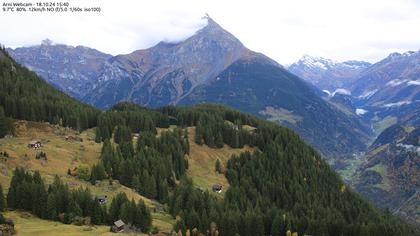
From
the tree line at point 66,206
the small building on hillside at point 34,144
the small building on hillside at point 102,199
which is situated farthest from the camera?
the small building on hillside at point 34,144

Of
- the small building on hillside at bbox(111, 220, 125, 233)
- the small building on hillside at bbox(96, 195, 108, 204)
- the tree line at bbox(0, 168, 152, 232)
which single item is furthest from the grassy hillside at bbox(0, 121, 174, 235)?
the small building on hillside at bbox(96, 195, 108, 204)

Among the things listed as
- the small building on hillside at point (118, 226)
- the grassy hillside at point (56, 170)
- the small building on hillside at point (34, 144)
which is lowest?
the small building on hillside at point (118, 226)

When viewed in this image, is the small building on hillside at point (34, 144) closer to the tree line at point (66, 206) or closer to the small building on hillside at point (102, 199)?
the small building on hillside at point (102, 199)

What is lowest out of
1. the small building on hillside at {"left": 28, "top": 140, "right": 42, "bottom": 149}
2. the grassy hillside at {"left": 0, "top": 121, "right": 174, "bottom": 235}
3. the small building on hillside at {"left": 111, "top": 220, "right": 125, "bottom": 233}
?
the small building on hillside at {"left": 111, "top": 220, "right": 125, "bottom": 233}

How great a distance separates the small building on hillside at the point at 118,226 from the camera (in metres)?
119

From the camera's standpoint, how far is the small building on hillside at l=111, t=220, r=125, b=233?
11875cm

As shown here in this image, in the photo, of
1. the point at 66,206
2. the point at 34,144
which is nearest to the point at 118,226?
the point at 66,206

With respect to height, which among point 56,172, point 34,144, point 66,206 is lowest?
point 66,206

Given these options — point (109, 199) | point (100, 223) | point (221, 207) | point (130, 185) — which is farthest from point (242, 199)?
point (100, 223)

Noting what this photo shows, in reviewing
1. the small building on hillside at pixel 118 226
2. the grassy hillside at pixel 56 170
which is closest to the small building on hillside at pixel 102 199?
the grassy hillside at pixel 56 170

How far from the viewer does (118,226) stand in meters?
120

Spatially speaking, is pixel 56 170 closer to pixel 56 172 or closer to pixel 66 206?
pixel 56 172

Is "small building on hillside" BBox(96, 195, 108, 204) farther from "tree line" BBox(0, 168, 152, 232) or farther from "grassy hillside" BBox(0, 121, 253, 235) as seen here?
"tree line" BBox(0, 168, 152, 232)

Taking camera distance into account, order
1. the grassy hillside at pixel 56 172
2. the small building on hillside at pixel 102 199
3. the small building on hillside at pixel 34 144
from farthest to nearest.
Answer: the small building on hillside at pixel 34 144 → the small building on hillside at pixel 102 199 → the grassy hillside at pixel 56 172
